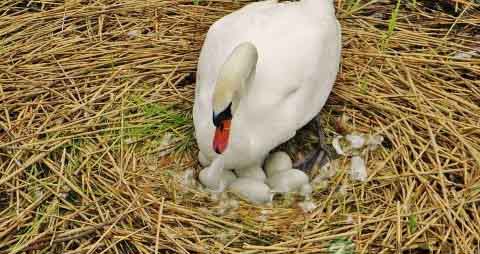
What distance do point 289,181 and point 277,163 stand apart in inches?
4.6

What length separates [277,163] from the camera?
299cm

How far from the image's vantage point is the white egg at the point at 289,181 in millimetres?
2895

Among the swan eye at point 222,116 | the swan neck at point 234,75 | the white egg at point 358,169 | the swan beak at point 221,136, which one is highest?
the swan neck at point 234,75

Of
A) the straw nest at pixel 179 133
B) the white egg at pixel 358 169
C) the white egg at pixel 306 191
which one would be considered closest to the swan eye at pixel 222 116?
the straw nest at pixel 179 133

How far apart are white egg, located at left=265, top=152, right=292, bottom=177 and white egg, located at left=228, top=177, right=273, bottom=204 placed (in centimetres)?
10

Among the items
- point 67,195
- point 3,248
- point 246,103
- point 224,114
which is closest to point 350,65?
point 246,103

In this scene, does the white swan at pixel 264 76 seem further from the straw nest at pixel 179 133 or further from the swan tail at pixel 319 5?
the straw nest at pixel 179 133

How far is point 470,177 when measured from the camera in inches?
113

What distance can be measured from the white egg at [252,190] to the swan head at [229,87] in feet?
0.81

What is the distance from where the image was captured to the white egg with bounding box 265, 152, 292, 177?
2.98m

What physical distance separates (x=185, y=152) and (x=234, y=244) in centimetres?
47

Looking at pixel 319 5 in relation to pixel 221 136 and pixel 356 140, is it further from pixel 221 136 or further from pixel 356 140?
pixel 221 136

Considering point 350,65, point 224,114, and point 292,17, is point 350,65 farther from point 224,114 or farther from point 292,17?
point 224,114

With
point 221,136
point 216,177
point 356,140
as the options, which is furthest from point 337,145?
point 221,136
